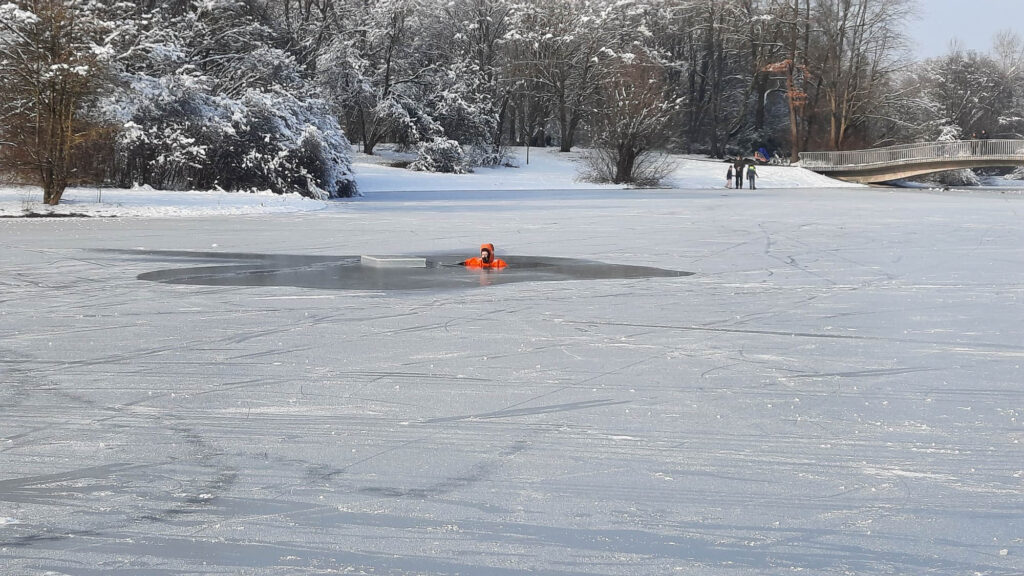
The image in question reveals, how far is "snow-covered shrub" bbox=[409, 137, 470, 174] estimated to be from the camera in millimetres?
52594

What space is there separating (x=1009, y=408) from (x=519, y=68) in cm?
6039

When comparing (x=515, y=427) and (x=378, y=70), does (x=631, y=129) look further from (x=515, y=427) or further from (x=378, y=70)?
(x=515, y=427)

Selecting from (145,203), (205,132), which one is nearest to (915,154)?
(205,132)

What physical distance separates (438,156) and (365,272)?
40.0 m

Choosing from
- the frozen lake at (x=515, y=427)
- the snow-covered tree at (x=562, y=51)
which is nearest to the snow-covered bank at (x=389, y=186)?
the snow-covered tree at (x=562, y=51)

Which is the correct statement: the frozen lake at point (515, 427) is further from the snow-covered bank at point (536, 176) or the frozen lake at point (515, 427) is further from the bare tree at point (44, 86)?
the snow-covered bank at point (536, 176)

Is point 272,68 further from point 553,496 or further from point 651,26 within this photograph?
point 553,496

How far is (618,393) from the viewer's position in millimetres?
6512

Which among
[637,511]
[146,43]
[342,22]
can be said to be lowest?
[637,511]

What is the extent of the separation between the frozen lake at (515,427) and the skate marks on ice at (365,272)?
1.50 ft

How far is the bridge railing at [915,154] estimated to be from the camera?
5238cm

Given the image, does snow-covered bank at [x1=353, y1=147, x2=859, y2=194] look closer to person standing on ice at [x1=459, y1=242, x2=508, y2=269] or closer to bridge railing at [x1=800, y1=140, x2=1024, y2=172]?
bridge railing at [x1=800, y1=140, x2=1024, y2=172]

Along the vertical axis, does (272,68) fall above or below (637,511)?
above

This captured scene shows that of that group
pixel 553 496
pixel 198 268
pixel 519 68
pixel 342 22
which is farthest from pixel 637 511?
pixel 519 68
